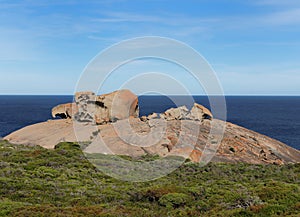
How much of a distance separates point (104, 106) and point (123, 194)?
1021 inches

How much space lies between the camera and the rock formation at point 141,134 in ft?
116

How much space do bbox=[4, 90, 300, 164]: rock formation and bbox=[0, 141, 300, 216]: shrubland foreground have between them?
10320 millimetres

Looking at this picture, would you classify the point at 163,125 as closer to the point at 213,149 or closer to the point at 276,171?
the point at 213,149

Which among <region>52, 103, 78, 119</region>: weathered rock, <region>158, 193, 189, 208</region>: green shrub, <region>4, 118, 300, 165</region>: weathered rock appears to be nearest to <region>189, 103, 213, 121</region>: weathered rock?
<region>4, 118, 300, 165</region>: weathered rock

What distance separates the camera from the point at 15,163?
23234mm

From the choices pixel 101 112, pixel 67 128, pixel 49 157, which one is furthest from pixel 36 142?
pixel 49 157

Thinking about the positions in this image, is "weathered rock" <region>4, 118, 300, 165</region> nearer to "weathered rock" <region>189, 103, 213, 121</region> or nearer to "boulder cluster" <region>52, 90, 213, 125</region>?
"weathered rock" <region>189, 103, 213, 121</region>

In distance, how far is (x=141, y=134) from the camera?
124 feet

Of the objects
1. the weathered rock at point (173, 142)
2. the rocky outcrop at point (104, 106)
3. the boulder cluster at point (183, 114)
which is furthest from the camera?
the boulder cluster at point (183, 114)

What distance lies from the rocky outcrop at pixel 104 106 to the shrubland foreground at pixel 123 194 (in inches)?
706

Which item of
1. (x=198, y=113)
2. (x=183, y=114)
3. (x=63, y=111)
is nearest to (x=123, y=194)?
(x=183, y=114)

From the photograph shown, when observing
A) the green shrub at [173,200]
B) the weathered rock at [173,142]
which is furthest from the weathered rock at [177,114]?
the green shrub at [173,200]

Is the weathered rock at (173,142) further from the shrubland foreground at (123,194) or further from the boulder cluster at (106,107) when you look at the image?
the shrubland foreground at (123,194)

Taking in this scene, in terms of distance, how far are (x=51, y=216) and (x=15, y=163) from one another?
12360mm
